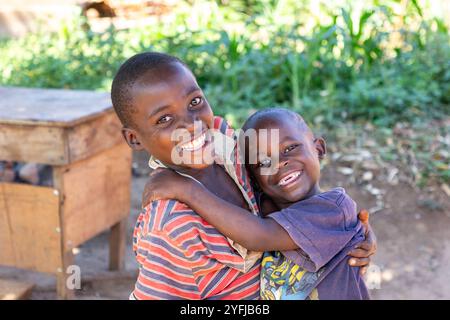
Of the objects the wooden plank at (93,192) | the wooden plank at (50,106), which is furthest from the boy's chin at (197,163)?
the wooden plank at (93,192)

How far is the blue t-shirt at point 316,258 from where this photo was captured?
163cm

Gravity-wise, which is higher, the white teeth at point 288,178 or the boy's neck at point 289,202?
the white teeth at point 288,178

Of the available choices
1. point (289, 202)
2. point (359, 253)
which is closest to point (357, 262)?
point (359, 253)

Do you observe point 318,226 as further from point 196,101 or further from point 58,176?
point 58,176

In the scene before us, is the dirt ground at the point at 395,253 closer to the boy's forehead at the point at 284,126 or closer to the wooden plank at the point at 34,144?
the wooden plank at the point at 34,144

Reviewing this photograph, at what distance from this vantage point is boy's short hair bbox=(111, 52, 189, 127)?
61.1 inches

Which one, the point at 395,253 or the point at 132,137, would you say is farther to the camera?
the point at 395,253

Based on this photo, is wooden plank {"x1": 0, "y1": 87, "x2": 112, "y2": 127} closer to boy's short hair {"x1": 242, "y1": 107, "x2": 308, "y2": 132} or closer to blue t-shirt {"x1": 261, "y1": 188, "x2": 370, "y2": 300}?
boy's short hair {"x1": 242, "y1": 107, "x2": 308, "y2": 132}

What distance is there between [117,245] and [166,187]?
2.26 meters

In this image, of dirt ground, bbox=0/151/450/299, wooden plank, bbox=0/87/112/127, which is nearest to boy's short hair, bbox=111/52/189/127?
wooden plank, bbox=0/87/112/127

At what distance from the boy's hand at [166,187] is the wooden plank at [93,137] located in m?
1.44

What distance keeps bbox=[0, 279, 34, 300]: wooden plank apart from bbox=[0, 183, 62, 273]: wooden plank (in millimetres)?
107

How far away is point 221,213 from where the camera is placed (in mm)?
1562

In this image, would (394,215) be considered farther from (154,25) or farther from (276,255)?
(154,25)
